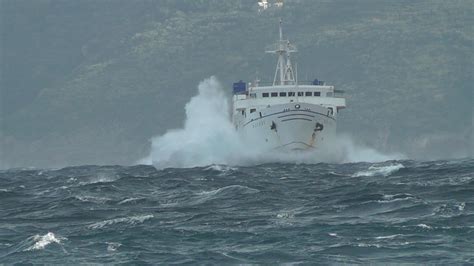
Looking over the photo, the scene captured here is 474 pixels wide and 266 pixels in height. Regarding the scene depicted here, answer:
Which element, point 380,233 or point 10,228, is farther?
point 10,228

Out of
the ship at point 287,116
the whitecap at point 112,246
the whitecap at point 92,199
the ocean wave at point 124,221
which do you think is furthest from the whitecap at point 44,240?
the ship at point 287,116

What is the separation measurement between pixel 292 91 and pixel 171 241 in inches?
3216

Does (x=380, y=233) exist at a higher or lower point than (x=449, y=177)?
lower

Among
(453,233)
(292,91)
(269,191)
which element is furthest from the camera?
(292,91)

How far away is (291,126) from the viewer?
388ft

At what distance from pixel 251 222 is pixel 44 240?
832 cm

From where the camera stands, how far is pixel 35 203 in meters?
62.2

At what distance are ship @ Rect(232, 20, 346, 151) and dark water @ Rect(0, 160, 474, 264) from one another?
47443 millimetres

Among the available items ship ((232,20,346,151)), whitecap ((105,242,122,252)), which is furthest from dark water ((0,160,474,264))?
ship ((232,20,346,151))

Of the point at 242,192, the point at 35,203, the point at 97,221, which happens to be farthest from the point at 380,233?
the point at 35,203

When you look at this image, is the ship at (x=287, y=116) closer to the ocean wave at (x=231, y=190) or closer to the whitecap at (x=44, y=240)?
the ocean wave at (x=231, y=190)

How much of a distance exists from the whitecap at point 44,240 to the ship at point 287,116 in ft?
237

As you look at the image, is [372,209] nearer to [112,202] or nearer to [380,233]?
[380,233]

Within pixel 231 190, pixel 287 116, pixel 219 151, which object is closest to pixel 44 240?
pixel 231 190
